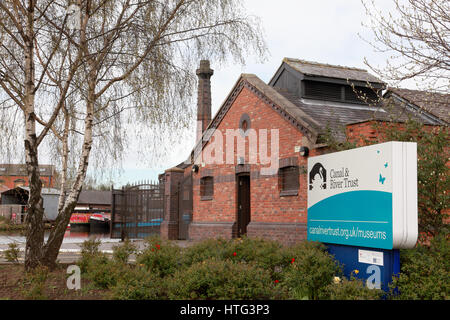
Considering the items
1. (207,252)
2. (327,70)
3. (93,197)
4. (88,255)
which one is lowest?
(88,255)

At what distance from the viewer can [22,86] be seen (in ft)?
27.9

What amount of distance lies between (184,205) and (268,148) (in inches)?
265

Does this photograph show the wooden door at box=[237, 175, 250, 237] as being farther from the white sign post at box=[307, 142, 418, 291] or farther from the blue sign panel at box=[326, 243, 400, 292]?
the blue sign panel at box=[326, 243, 400, 292]

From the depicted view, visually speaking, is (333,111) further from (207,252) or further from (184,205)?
(207,252)

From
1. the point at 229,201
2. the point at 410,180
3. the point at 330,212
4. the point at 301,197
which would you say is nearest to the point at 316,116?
the point at 301,197

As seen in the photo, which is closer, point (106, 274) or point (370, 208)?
point (370, 208)

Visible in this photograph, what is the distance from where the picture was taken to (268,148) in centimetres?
1585

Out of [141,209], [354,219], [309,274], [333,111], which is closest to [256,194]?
[333,111]

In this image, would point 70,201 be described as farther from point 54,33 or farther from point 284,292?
point 284,292

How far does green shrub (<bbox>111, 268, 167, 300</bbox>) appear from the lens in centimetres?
561

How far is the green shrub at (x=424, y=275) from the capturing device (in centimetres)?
584

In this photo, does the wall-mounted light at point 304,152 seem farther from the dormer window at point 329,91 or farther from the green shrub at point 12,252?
the green shrub at point 12,252

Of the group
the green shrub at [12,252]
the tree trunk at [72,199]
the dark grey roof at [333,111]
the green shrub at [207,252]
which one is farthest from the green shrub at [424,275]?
the dark grey roof at [333,111]

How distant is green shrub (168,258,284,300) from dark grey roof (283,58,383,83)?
43.3ft
